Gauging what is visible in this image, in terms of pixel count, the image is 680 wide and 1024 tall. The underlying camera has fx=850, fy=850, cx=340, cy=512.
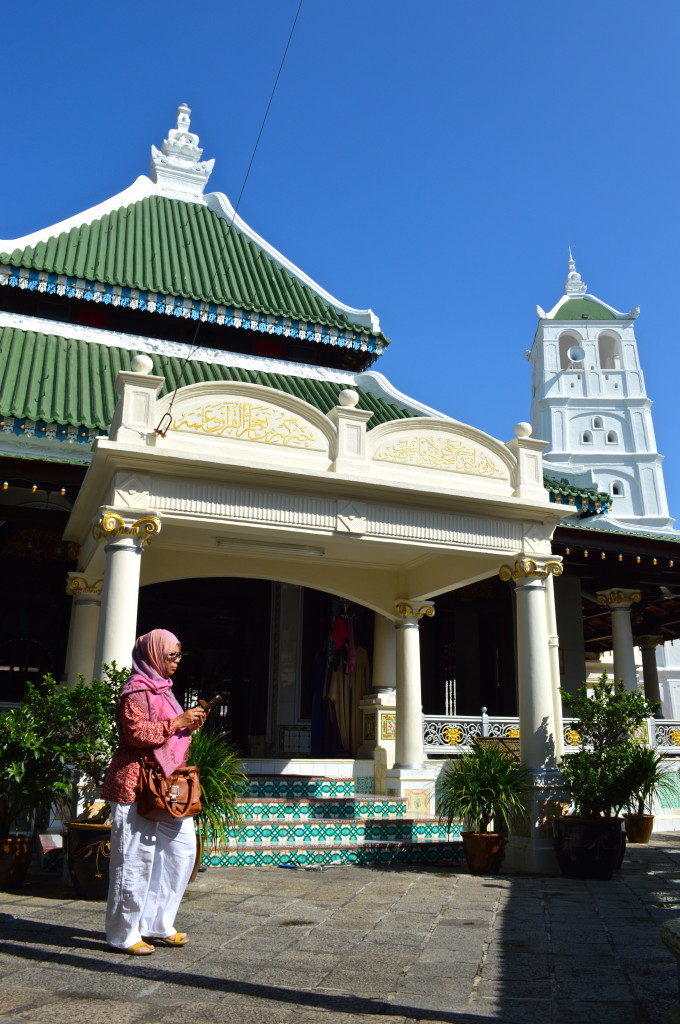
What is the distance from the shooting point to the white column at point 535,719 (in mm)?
9000

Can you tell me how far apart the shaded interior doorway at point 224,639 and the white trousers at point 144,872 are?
363 inches

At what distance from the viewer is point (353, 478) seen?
8.98m

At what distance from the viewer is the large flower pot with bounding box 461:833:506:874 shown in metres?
8.52

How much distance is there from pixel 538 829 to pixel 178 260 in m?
12.7

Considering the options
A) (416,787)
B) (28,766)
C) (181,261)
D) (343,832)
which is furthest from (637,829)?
(181,261)

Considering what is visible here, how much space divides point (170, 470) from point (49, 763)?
2.93 m

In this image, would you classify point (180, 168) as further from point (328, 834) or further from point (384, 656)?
point (328, 834)

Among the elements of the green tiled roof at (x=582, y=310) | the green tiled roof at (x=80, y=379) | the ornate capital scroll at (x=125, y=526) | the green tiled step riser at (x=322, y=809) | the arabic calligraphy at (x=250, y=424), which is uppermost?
the green tiled roof at (x=582, y=310)

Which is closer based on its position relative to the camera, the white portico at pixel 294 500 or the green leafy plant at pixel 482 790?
the white portico at pixel 294 500

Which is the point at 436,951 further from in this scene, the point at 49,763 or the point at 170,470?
the point at 170,470

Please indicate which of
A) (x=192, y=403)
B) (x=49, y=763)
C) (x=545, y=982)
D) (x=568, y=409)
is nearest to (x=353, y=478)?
(x=192, y=403)

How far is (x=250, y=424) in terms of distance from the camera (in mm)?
8922

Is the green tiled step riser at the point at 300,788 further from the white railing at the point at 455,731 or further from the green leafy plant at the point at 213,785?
the green leafy plant at the point at 213,785

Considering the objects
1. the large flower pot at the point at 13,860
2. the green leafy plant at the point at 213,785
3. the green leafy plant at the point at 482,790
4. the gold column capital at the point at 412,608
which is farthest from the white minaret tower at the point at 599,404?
the large flower pot at the point at 13,860
